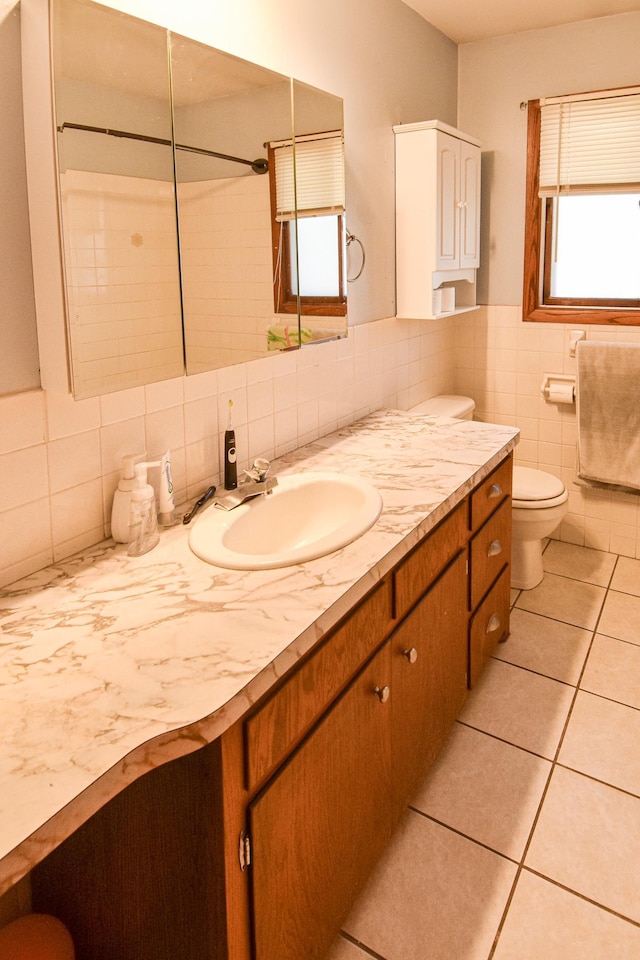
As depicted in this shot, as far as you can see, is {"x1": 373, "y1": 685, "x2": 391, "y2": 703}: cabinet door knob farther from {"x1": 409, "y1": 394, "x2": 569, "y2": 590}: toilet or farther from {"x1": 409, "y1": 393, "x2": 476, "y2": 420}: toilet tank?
{"x1": 409, "y1": 393, "x2": 476, "y2": 420}: toilet tank

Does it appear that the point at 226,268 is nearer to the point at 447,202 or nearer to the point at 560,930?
the point at 447,202

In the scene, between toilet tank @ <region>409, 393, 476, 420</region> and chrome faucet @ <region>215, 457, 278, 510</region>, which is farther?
toilet tank @ <region>409, 393, 476, 420</region>

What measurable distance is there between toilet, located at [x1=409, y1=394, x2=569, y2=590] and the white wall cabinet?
1.54 ft

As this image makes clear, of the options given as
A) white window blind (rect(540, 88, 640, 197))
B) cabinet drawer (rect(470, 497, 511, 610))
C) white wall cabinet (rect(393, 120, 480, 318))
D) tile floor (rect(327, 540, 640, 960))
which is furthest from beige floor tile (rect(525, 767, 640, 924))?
white window blind (rect(540, 88, 640, 197))

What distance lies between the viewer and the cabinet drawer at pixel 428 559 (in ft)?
5.17

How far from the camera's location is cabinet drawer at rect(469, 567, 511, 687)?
7.15 ft

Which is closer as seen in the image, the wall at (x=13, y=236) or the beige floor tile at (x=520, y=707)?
the wall at (x=13, y=236)

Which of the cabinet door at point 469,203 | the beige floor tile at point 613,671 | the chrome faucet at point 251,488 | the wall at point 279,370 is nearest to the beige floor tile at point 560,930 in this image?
the beige floor tile at point 613,671

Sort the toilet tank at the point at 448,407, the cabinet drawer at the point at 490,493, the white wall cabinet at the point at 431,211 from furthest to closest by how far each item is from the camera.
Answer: the toilet tank at the point at 448,407 < the white wall cabinet at the point at 431,211 < the cabinet drawer at the point at 490,493

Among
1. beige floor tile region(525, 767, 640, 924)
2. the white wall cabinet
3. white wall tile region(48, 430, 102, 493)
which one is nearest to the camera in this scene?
white wall tile region(48, 430, 102, 493)

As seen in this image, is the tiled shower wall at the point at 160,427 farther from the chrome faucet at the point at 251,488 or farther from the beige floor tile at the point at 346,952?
the beige floor tile at the point at 346,952

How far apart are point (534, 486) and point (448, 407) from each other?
52 cm

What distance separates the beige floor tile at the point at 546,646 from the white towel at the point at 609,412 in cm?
78

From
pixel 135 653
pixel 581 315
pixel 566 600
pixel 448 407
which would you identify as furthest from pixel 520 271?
pixel 135 653
